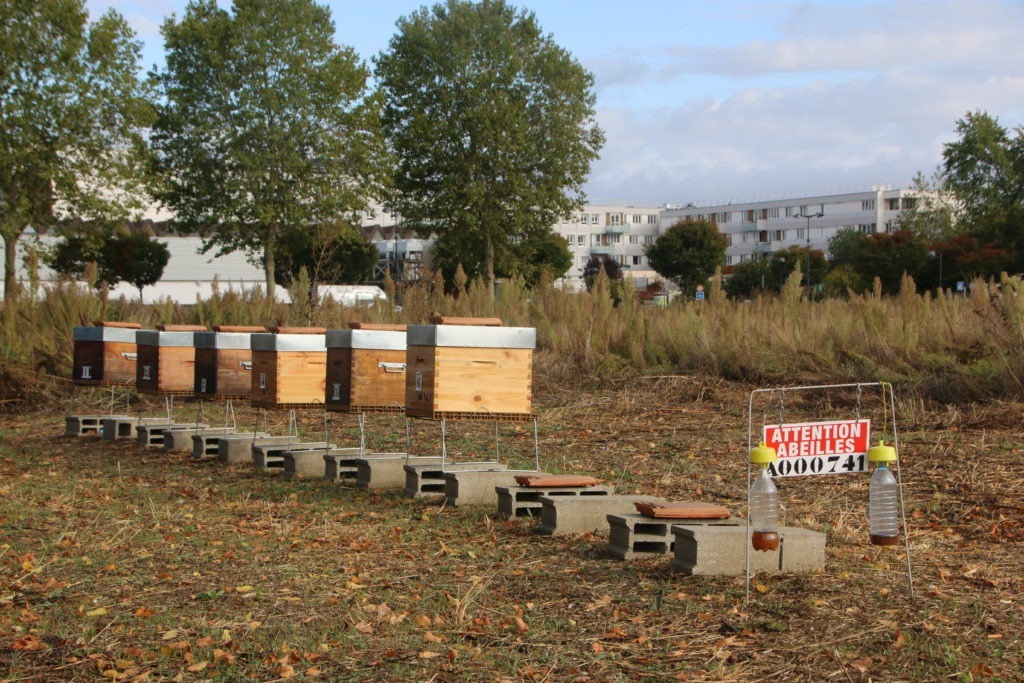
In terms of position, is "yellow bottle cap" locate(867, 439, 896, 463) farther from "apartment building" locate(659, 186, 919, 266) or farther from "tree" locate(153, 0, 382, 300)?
"apartment building" locate(659, 186, 919, 266)

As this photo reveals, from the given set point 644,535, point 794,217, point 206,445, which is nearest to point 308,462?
point 206,445

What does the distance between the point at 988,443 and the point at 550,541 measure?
503 centimetres

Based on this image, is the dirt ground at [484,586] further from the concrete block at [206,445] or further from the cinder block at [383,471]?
the concrete block at [206,445]

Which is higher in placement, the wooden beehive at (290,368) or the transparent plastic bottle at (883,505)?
the wooden beehive at (290,368)

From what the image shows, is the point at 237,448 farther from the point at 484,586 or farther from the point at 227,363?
the point at 484,586

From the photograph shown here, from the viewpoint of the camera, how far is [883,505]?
577cm

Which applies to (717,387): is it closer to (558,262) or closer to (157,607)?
(157,607)

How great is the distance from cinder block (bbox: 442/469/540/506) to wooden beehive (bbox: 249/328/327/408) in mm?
2563

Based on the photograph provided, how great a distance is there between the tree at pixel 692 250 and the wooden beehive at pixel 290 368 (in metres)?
68.4

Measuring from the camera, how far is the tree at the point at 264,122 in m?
36.5

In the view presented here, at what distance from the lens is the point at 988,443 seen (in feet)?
34.9

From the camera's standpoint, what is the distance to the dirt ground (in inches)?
201

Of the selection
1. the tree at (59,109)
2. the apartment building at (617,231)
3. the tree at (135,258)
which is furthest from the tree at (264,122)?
the apartment building at (617,231)

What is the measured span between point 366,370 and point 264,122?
27.7 meters
